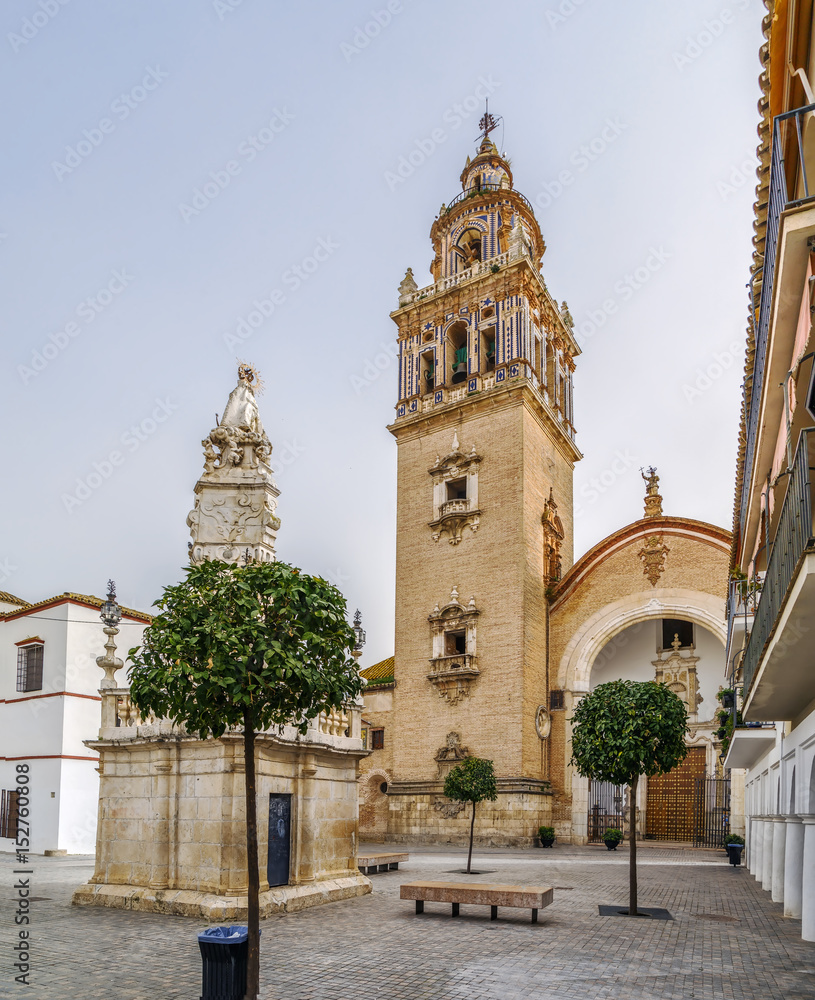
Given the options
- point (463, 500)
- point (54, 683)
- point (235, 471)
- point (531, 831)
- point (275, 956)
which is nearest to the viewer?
point (275, 956)

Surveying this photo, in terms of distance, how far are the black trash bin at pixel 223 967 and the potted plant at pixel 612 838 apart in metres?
22.3

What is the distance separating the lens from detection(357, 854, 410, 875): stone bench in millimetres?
17250

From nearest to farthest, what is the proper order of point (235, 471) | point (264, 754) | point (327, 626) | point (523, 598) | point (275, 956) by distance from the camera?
1. point (327, 626)
2. point (275, 956)
3. point (264, 754)
4. point (235, 471)
5. point (523, 598)

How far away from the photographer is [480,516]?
3150 centimetres

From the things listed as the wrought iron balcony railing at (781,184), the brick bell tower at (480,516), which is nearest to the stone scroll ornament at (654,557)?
the brick bell tower at (480,516)

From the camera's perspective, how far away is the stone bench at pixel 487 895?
36.8ft

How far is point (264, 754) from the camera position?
39.8 ft

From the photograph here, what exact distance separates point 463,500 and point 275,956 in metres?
23.8

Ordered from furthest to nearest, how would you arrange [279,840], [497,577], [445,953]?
[497,577] → [279,840] → [445,953]

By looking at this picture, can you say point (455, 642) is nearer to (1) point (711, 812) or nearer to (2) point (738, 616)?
(1) point (711, 812)

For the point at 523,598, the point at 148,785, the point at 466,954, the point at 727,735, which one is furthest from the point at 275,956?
the point at 523,598

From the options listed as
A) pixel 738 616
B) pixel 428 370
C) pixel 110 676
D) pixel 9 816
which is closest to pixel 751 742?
pixel 738 616

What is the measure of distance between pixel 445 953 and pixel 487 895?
2278mm

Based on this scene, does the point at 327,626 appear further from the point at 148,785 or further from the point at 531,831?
the point at 531,831
